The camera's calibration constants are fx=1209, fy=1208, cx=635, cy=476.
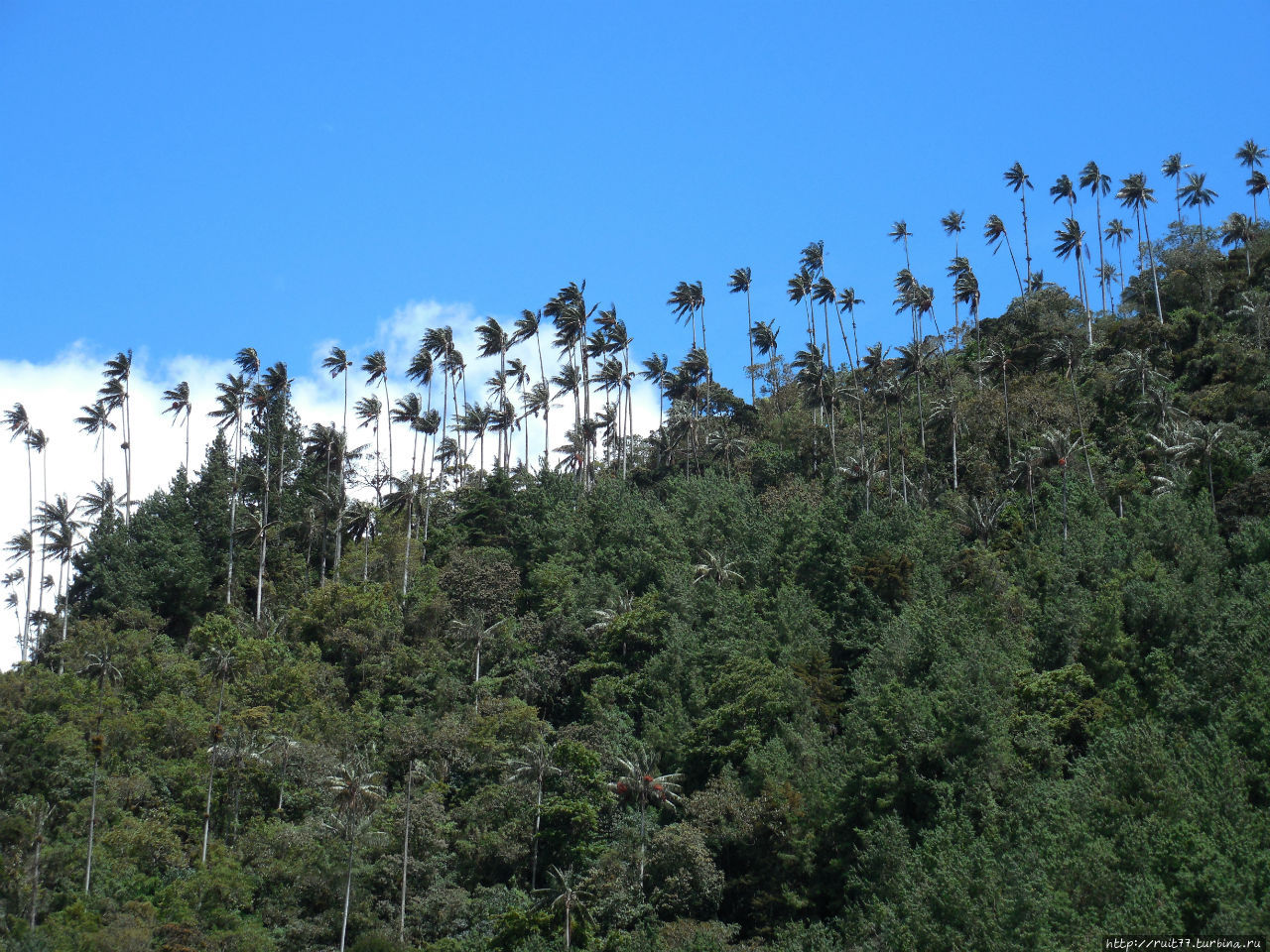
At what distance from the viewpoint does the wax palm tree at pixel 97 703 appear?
5394 centimetres

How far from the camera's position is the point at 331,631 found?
242ft

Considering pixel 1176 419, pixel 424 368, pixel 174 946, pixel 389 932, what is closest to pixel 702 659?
pixel 389 932

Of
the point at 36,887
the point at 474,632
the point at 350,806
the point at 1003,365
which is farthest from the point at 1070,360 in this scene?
the point at 36,887

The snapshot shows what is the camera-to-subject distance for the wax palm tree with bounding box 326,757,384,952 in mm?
49344

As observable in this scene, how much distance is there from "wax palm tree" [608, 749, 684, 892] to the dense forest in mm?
477

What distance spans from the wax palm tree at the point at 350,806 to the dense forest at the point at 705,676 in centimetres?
30

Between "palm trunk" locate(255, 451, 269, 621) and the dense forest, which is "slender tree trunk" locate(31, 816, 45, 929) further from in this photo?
"palm trunk" locate(255, 451, 269, 621)

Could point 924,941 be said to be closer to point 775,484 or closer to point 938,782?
A: point 938,782

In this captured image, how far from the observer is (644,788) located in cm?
5375

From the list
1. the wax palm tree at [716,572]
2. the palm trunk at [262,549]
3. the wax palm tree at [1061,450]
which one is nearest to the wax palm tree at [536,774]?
the wax palm tree at [716,572]

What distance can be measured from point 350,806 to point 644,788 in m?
12.7

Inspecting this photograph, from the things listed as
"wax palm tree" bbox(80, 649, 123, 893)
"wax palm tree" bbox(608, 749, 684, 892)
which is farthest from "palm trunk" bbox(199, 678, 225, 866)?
"wax palm tree" bbox(608, 749, 684, 892)

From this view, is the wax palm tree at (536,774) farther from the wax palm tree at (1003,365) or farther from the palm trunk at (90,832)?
the wax palm tree at (1003,365)

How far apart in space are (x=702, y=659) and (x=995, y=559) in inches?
679
